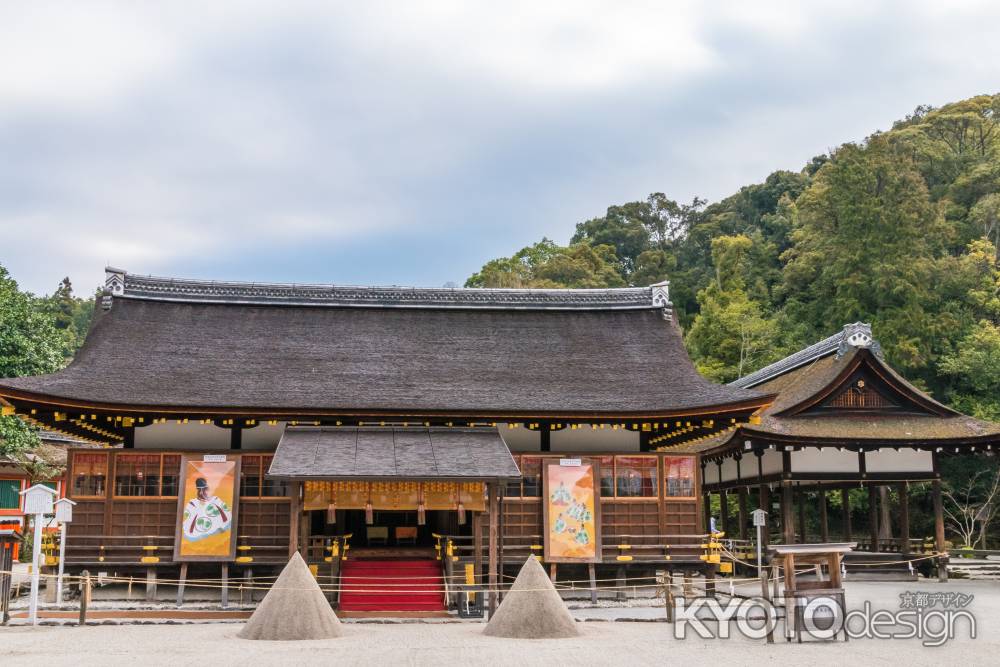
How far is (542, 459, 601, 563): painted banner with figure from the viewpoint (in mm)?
20281

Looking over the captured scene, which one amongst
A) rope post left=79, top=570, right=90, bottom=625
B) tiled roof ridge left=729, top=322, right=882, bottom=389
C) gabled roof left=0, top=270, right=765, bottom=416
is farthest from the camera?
tiled roof ridge left=729, top=322, right=882, bottom=389

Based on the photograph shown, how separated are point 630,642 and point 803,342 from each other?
35147mm

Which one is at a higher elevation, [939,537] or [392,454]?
[392,454]

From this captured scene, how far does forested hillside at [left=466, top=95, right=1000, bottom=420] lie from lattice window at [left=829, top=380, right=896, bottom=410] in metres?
12.7

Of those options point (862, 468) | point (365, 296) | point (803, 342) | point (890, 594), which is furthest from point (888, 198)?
point (365, 296)

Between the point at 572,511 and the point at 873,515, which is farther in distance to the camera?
the point at 873,515

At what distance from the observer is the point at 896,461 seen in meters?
27.6

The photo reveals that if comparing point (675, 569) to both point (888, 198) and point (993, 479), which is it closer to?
point (993, 479)

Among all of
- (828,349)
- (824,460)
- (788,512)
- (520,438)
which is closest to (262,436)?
(520,438)

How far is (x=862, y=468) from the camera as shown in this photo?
90.0 ft

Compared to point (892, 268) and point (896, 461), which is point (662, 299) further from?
point (892, 268)

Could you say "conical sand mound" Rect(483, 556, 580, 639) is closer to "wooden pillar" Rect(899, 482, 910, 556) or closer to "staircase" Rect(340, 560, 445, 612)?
"staircase" Rect(340, 560, 445, 612)

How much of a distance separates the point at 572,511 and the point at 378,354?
5920 millimetres

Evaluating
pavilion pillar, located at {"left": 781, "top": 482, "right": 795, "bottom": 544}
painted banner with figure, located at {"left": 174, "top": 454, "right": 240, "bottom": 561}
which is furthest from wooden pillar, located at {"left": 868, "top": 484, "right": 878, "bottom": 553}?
painted banner with figure, located at {"left": 174, "top": 454, "right": 240, "bottom": 561}
